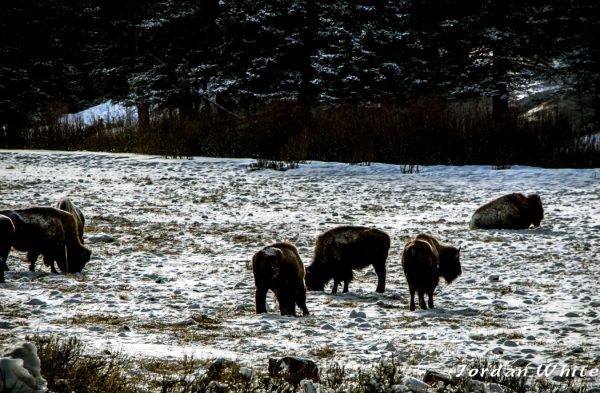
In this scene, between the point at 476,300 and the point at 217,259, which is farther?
the point at 217,259

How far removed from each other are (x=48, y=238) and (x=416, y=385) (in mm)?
6513

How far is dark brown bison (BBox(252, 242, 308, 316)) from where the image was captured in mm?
7703

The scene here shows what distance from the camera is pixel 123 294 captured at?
332 inches

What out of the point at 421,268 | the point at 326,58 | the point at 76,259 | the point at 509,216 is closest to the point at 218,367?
the point at 421,268

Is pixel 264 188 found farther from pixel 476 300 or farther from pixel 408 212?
pixel 476 300

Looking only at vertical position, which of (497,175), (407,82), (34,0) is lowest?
(497,175)

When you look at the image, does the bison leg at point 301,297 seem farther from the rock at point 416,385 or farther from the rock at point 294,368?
the rock at point 416,385

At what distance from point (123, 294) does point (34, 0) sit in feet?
112

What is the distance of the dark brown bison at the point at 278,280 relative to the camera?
7703 mm

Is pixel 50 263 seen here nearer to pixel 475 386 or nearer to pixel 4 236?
pixel 4 236

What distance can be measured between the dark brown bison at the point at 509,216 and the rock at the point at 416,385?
9.13 m

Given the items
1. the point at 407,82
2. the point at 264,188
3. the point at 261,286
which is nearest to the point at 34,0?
the point at 407,82

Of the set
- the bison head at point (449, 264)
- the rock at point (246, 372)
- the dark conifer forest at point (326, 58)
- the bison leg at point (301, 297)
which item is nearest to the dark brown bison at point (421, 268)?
the bison head at point (449, 264)

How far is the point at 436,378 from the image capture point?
16.8ft
